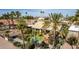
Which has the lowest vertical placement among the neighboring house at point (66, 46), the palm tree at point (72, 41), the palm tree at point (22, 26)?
the neighboring house at point (66, 46)

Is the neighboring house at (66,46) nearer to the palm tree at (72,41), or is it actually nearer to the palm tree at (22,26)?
the palm tree at (72,41)

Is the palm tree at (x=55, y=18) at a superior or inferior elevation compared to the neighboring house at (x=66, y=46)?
superior

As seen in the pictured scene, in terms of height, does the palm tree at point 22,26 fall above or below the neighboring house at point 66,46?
above

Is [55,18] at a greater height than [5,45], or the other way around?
[55,18]

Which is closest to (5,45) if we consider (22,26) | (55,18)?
(22,26)

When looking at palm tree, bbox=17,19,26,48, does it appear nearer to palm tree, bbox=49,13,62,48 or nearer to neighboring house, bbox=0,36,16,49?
neighboring house, bbox=0,36,16,49

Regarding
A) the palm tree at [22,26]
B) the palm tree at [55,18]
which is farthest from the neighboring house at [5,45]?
the palm tree at [55,18]

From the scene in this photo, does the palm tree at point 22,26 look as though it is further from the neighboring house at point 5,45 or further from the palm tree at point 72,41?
the palm tree at point 72,41

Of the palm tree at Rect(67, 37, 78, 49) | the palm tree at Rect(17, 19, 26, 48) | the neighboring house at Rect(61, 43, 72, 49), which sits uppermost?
the palm tree at Rect(17, 19, 26, 48)

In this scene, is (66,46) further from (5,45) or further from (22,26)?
(5,45)

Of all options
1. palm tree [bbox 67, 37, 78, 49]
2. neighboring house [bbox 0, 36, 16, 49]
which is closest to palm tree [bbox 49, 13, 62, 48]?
palm tree [bbox 67, 37, 78, 49]

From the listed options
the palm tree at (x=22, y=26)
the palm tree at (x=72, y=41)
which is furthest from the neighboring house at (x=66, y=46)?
the palm tree at (x=22, y=26)
